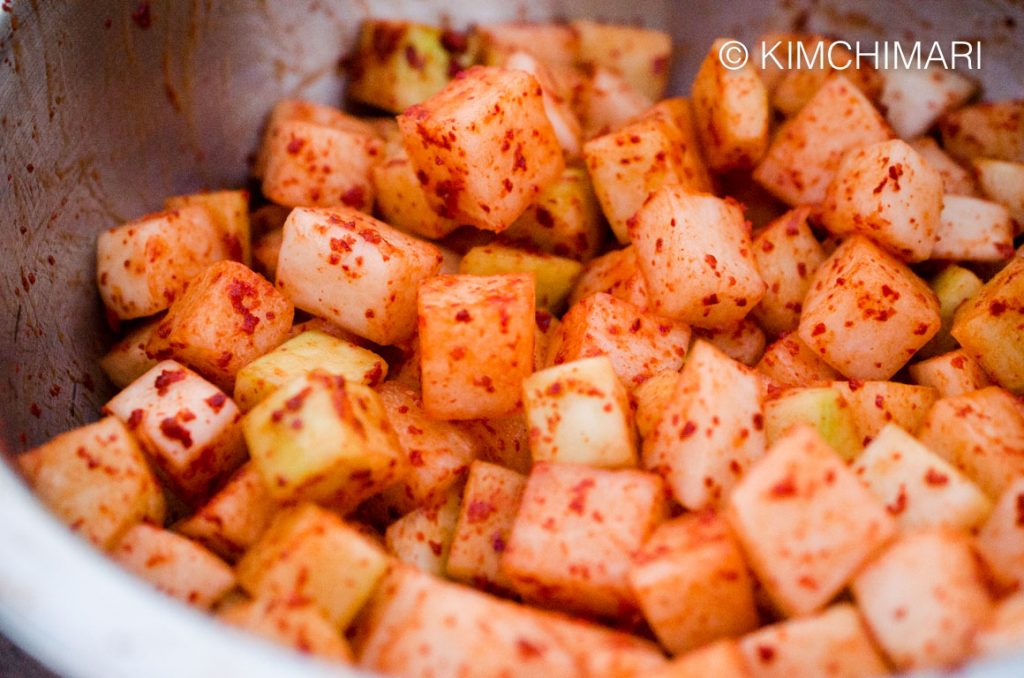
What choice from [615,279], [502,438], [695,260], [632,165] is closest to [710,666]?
[502,438]

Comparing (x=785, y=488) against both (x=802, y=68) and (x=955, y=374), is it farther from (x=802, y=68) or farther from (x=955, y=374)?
(x=802, y=68)

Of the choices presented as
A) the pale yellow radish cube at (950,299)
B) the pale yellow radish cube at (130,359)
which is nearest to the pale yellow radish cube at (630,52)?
the pale yellow radish cube at (950,299)

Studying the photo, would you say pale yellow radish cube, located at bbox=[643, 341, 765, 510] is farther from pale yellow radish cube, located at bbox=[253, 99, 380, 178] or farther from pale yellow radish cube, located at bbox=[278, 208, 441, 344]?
pale yellow radish cube, located at bbox=[253, 99, 380, 178]

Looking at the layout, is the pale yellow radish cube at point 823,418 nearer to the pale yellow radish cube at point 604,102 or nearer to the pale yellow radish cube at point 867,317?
the pale yellow radish cube at point 867,317

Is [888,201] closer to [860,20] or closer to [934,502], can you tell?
[934,502]

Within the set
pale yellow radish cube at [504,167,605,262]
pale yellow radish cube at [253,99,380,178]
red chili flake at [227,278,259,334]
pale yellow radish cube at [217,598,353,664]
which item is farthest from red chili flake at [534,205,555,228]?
pale yellow radish cube at [217,598,353,664]

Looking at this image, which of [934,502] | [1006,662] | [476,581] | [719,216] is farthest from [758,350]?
[1006,662]
